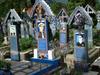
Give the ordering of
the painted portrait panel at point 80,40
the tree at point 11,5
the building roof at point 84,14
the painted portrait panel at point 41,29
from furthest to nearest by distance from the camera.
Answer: the tree at point 11,5 → the painted portrait panel at point 41,29 → the building roof at point 84,14 → the painted portrait panel at point 80,40

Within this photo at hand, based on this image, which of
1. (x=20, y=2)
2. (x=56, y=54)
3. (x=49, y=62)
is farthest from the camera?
(x=20, y=2)

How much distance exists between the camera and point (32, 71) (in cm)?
778

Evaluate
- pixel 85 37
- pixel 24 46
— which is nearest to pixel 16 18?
pixel 24 46

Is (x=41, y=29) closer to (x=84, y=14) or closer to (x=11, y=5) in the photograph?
(x=84, y=14)

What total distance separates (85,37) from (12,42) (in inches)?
216

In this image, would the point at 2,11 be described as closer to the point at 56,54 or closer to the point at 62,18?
the point at 62,18

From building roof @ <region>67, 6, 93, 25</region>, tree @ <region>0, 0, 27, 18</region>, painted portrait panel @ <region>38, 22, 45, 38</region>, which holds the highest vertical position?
tree @ <region>0, 0, 27, 18</region>

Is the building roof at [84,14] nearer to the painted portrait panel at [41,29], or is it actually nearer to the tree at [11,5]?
the painted portrait panel at [41,29]

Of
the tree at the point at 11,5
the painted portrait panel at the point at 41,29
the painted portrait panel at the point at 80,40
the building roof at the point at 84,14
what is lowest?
the painted portrait panel at the point at 80,40

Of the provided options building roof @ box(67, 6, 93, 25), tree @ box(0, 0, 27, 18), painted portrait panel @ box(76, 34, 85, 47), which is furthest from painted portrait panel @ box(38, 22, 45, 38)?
Result: tree @ box(0, 0, 27, 18)

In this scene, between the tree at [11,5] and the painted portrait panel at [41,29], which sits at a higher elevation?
the tree at [11,5]

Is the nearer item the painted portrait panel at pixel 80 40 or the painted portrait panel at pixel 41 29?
the painted portrait panel at pixel 80 40

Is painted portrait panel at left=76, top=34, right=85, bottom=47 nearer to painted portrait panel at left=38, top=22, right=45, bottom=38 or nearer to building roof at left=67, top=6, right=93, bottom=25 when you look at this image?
building roof at left=67, top=6, right=93, bottom=25

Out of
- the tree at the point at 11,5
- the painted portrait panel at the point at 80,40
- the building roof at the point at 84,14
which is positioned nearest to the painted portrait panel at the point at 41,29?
the building roof at the point at 84,14
